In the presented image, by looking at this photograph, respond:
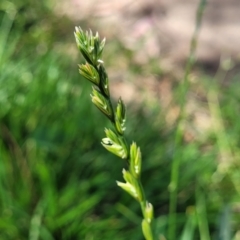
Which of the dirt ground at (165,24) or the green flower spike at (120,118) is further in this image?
the dirt ground at (165,24)

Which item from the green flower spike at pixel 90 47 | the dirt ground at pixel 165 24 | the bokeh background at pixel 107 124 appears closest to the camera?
the green flower spike at pixel 90 47

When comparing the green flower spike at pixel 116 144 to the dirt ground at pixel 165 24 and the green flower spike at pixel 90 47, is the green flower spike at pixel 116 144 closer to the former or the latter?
the green flower spike at pixel 90 47

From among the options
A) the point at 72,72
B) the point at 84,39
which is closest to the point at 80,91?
the point at 72,72

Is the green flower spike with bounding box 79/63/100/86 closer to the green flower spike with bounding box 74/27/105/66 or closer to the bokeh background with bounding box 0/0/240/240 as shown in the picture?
the green flower spike with bounding box 74/27/105/66

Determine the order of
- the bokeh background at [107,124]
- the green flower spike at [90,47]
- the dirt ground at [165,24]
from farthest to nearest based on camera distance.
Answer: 1. the dirt ground at [165,24]
2. the bokeh background at [107,124]
3. the green flower spike at [90,47]

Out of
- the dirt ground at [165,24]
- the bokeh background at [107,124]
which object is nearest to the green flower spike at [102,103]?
the bokeh background at [107,124]

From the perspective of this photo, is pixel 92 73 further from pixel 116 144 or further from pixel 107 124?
pixel 107 124

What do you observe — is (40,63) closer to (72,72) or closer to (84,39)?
(72,72)

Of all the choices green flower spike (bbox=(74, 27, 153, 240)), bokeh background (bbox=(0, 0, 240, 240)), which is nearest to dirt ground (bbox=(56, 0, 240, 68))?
bokeh background (bbox=(0, 0, 240, 240))
